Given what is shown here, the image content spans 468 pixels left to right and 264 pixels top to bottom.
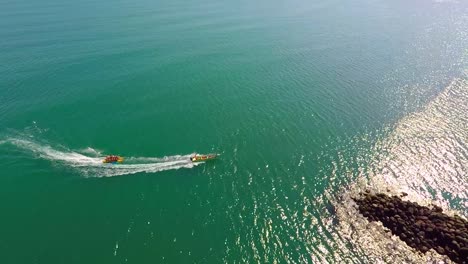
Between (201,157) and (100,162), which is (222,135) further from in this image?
(100,162)

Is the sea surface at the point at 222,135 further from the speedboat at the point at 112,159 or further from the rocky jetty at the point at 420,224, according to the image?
the speedboat at the point at 112,159

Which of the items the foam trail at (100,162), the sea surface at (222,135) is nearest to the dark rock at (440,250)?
the sea surface at (222,135)

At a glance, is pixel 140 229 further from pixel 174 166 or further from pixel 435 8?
pixel 435 8

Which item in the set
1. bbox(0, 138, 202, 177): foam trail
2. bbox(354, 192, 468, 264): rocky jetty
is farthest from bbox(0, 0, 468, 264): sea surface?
bbox(354, 192, 468, 264): rocky jetty

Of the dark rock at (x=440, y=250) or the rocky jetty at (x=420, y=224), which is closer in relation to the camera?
the dark rock at (x=440, y=250)

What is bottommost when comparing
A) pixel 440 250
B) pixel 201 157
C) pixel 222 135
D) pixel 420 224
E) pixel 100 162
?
pixel 440 250

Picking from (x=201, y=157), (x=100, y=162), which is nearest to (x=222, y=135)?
(x=201, y=157)

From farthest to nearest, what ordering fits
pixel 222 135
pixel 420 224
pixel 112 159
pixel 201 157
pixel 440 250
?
pixel 222 135 < pixel 201 157 < pixel 112 159 < pixel 420 224 < pixel 440 250

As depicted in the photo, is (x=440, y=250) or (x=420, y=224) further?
(x=420, y=224)
